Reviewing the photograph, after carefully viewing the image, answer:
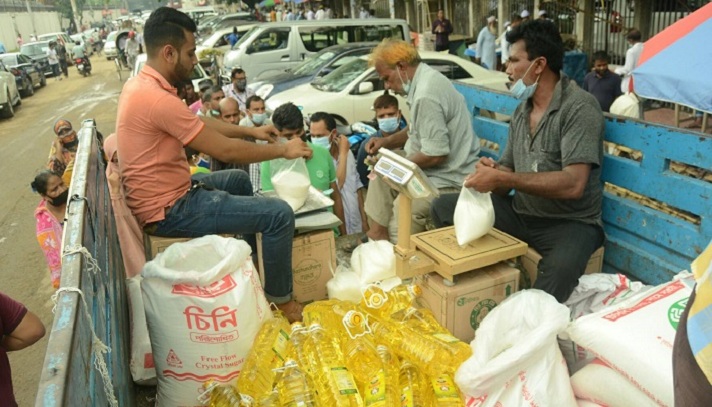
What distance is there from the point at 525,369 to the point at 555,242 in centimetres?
92

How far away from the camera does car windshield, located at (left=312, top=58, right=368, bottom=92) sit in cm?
859

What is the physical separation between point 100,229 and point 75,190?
0.22 meters

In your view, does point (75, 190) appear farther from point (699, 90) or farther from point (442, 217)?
point (699, 90)

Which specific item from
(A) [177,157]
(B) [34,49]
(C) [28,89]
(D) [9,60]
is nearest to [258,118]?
(A) [177,157]

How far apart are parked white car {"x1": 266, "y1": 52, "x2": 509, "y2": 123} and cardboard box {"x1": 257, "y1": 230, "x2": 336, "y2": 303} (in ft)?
16.5

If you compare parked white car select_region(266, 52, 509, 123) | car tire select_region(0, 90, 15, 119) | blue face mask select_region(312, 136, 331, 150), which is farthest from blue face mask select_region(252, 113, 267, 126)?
car tire select_region(0, 90, 15, 119)

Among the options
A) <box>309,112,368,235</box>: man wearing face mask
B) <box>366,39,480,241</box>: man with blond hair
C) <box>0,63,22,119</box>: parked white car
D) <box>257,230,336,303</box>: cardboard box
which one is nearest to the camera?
<box>257,230,336,303</box>: cardboard box

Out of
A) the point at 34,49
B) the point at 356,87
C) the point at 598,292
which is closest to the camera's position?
the point at 598,292

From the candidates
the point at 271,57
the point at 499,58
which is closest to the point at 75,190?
the point at 271,57

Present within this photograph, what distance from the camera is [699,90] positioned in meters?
2.77

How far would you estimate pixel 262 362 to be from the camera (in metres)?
2.39

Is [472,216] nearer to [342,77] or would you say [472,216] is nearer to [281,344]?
[281,344]

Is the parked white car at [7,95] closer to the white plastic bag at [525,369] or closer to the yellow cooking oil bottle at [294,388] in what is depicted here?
the yellow cooking oil bottle at [294,388]

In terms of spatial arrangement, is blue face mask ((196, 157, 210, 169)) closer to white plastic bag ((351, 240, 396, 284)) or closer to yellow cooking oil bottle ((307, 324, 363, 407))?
white plastic bag ((351, 240, 396, 284))
